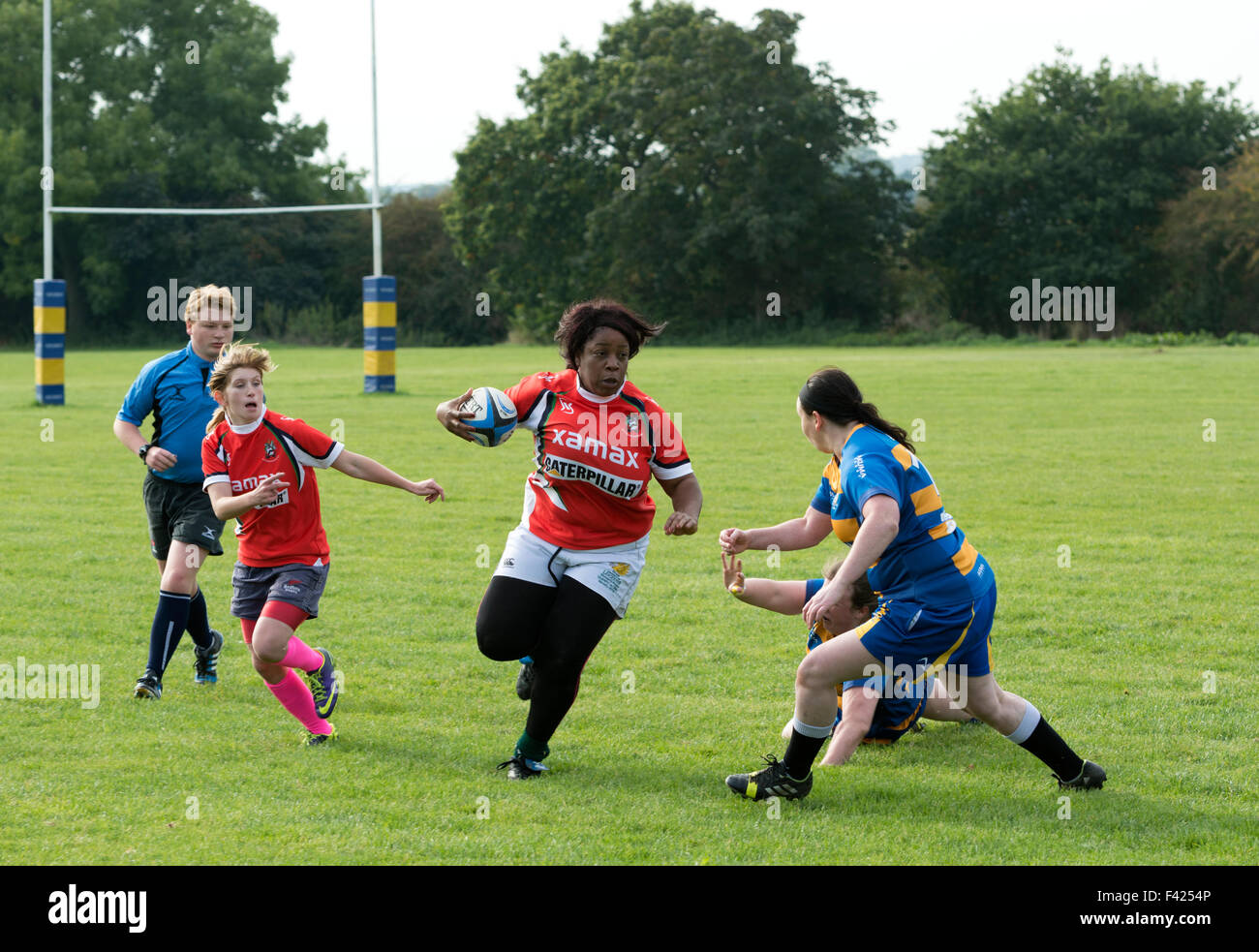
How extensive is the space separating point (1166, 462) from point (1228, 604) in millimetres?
7709

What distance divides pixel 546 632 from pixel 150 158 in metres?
59.7

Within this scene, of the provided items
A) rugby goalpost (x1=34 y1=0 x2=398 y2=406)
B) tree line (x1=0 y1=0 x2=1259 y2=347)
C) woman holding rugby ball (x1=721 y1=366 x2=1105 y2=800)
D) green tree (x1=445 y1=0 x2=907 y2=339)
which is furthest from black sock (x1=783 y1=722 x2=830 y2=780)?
green tree (x1=445 y1=0 x2=907 y2=339)

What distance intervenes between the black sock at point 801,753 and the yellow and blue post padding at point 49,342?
22652 mm

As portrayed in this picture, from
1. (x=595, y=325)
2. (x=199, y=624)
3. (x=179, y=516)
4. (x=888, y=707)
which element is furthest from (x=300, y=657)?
(x=888, y=707)

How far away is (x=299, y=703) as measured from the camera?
606 centimetres

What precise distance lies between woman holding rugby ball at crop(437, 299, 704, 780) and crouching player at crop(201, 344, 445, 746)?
58cm

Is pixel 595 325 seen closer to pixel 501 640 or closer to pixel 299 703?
pixel 501 640

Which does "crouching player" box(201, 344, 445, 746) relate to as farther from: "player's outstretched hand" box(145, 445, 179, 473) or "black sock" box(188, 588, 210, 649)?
"black sock" box(188, 588, 210, 649)

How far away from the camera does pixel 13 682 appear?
691 centimetres

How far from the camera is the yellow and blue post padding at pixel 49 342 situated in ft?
81.7

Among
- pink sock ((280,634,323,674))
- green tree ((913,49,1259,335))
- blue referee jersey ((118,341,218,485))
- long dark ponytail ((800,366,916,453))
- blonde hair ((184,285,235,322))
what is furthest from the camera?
green tree ((913,49,1259,335))

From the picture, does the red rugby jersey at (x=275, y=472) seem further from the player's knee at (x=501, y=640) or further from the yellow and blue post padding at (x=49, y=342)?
the yellow and blue post padding at (x=49, y=342)

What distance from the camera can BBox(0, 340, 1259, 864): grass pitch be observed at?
4.84 m
